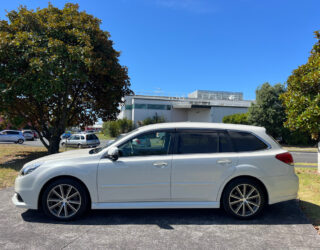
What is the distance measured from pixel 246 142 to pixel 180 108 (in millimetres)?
47450

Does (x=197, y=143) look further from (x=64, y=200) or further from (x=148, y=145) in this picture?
(x=64, y=200)

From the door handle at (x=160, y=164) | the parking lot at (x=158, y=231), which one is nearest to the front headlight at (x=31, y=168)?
the parking lot at (x=158, y=231)

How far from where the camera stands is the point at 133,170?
159 inches

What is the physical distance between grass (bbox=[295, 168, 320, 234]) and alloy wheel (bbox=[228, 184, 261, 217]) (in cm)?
100

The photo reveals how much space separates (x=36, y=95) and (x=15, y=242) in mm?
7195

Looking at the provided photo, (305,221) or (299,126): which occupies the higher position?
(299,126)

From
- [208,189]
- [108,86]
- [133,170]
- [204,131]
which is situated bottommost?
[208,189]

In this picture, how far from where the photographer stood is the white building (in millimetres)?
46594

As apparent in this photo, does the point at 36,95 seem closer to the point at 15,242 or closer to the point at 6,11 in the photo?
the point at 6,11

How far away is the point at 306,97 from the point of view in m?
7.59

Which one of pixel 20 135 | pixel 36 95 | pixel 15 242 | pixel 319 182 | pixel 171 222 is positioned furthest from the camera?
pixel 20 135

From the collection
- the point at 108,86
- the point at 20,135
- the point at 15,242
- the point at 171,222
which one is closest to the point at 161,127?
the point at 171,222

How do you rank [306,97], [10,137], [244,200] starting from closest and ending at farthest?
[244,200] → [306,97] → [10,137]

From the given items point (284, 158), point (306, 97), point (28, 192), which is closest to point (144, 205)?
point (28, 192)
